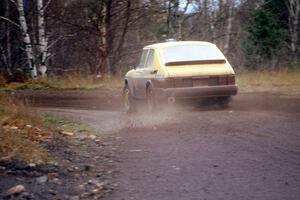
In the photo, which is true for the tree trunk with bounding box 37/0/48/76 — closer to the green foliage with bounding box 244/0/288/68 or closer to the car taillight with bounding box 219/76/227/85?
the car taillight with bounding box 219/76/227/85

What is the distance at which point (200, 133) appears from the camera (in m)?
11.2

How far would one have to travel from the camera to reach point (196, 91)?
13.8 metres

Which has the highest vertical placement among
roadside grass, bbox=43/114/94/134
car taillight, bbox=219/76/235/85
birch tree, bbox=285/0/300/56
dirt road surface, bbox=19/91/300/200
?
birch tree, bbox=285/0/300/56

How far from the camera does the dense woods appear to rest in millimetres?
29875

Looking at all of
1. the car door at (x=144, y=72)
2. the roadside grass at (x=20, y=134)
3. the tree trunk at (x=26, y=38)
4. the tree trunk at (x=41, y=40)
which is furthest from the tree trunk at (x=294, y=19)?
the roadside grass at (x=20, y=134)

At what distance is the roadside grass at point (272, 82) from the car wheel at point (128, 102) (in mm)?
4716

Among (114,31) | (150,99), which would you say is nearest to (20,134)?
(150,99)

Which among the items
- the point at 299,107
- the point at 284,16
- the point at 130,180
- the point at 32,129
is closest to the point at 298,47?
the point at 284,16

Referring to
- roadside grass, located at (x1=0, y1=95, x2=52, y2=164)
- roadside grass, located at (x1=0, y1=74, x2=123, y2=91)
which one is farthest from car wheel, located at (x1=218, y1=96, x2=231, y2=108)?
roadside grass, located at (x1=0, y1=74, x2=123, y2=91)

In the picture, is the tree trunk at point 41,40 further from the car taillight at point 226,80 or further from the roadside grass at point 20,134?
the car taillight at point 226,80

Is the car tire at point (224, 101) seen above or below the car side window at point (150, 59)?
below

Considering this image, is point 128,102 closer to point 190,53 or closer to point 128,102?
point 128,102

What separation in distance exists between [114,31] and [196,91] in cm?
1767

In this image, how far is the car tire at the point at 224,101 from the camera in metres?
14.5
